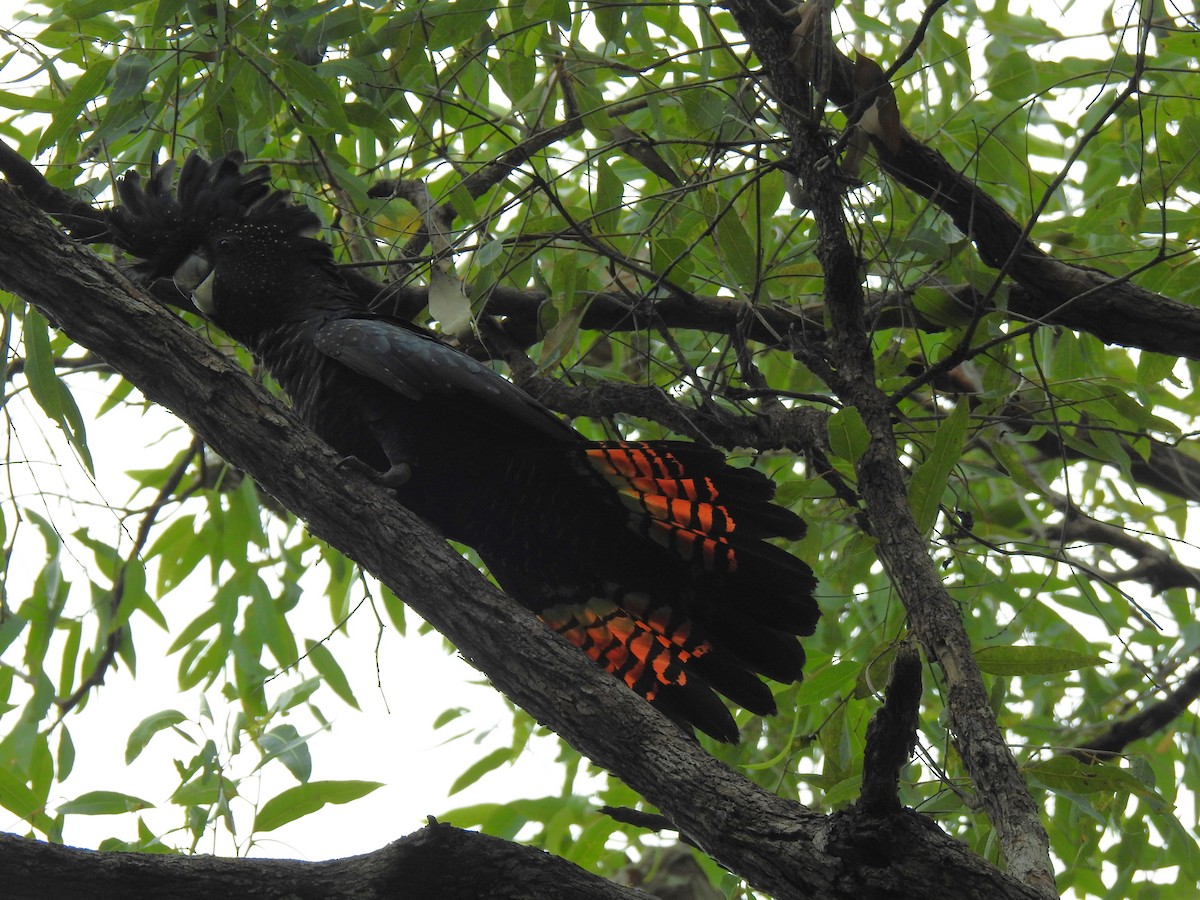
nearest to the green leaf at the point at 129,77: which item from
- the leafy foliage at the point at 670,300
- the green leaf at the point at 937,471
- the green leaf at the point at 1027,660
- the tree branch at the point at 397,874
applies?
the leafy foliage at the point at 670,300

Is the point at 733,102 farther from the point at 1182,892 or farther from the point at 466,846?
the point at 1182,892

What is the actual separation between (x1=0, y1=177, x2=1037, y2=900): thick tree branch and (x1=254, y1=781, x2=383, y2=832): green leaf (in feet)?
2.59

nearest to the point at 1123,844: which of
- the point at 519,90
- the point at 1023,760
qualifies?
the point at 1023,760

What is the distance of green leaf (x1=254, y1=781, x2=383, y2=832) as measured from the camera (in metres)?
2.55

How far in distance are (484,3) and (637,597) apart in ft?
4.70

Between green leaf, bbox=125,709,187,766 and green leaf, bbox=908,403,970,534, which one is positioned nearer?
green leaf, bbox=908,403,970,534

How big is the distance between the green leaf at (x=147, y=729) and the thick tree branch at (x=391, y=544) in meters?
1.03

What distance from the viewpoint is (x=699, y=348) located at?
3254 millimetres

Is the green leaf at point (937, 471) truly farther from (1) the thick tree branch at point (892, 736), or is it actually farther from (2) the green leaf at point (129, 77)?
(2) the green leaf at point (129, 77)

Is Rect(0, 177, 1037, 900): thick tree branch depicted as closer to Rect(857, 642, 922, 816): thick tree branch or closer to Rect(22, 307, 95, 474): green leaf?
Rect(857, 642, 922, 816): thick tree branch

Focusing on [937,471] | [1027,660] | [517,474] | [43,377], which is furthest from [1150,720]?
[43,377]

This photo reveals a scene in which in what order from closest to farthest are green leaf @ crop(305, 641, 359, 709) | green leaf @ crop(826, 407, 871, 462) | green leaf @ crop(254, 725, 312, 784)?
green leaf @ crop(826, 407, 871, 462)
green leaf @ crop(254, 725, 312, 784)
green leaf @ crop(305, 641, 359, 709)

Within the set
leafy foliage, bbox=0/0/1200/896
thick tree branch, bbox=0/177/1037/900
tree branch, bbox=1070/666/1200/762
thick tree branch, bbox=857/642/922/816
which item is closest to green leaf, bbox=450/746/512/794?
leafy foliage, bbox=0/0/1200/896

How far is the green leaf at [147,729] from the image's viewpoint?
2.71 m
